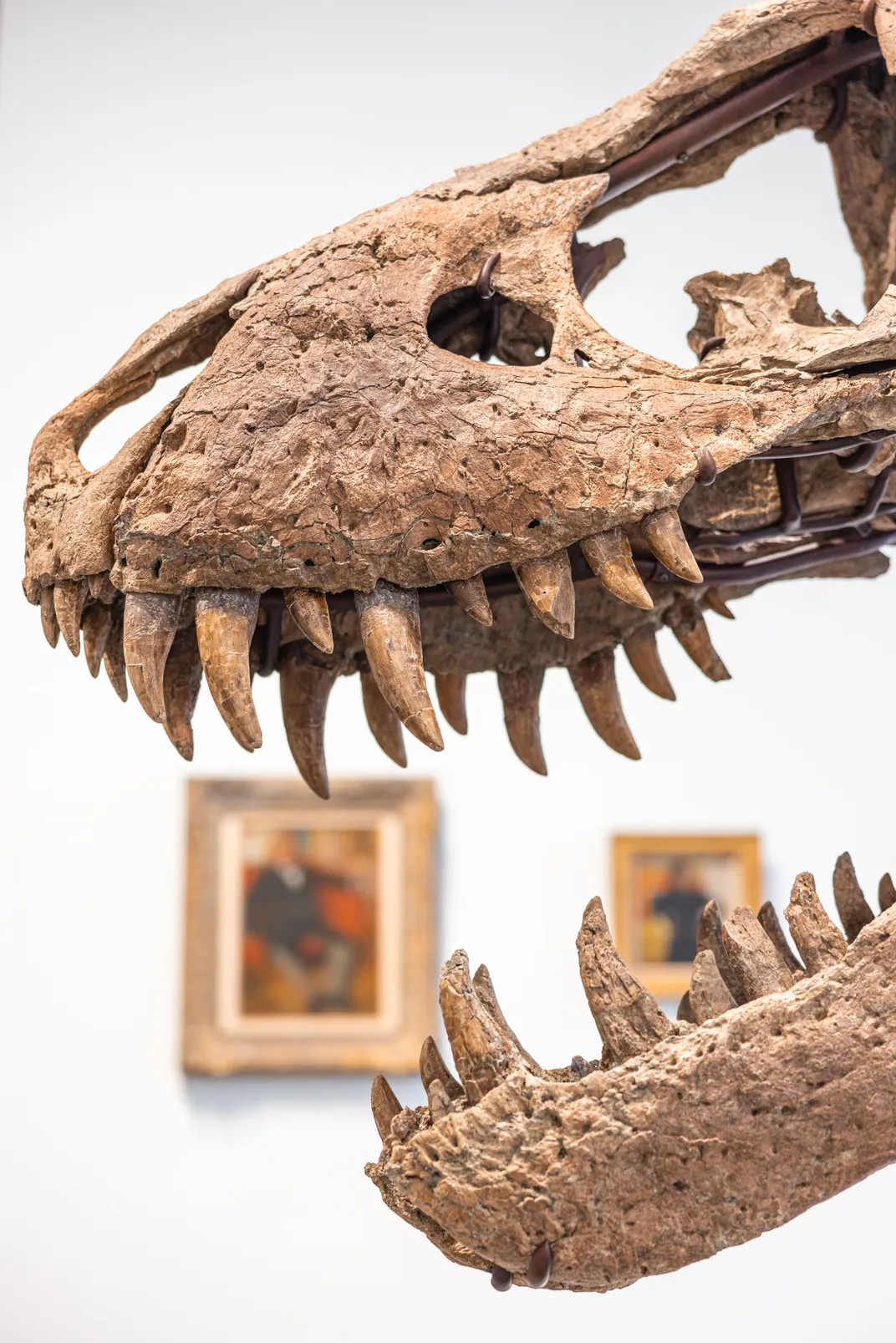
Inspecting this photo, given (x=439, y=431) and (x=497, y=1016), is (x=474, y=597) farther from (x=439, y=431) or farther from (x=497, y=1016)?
(x=497, y=1016)

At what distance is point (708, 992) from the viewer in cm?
138

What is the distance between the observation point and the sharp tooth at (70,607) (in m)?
1.57

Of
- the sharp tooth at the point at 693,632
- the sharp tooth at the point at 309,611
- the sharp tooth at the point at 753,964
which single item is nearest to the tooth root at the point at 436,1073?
the sharp tooth at the point at 753,964

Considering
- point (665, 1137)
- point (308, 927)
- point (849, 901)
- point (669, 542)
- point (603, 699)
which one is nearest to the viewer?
point (665, 1137)

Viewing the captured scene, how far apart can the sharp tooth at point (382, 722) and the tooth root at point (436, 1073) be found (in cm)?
58

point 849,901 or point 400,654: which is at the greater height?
point 400,654

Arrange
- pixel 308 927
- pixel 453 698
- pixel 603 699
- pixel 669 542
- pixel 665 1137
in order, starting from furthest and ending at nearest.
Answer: pixel 308 927, pixel 453 698, pixel 603 699, pixel 669 542, pixel 665 1137

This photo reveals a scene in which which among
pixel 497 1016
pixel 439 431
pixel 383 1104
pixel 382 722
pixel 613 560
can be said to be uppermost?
pixel 439 431

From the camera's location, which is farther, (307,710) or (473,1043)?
(307,710)

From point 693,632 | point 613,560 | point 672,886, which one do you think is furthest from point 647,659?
point 672,886

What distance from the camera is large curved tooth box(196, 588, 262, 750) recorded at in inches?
56.2

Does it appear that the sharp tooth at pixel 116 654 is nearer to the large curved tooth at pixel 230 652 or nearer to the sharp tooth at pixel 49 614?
the sharp tooth at pixel 49 614

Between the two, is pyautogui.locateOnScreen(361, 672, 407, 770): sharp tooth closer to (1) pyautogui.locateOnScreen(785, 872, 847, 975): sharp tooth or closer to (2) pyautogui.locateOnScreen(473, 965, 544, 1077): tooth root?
(2) pyautogui.locateOnScreen(473, 965, 544, 1077): tooth root

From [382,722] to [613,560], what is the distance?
0.66 m
